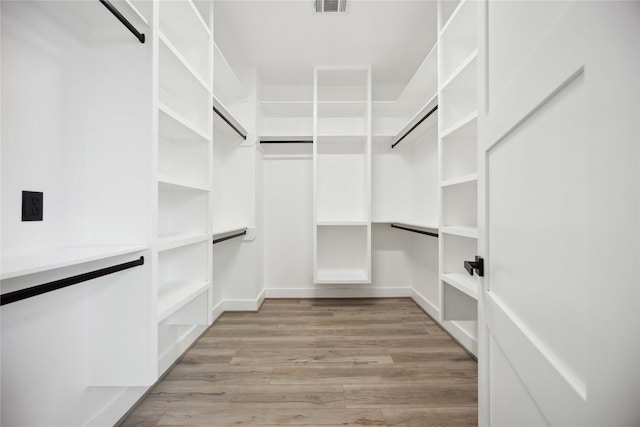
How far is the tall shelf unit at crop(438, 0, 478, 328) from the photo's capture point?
5.77 ft

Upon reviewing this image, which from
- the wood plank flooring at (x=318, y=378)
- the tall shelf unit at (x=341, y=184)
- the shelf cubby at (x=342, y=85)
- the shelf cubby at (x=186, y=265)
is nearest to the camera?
the wood plank flooring at (x=318, y=378)

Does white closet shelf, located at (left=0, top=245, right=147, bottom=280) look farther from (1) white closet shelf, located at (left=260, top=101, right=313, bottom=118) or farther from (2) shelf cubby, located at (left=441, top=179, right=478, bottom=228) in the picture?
(1) white closet shelf, located at (left=260, top=101, right=313, bottom=118)

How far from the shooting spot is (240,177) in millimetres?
2738

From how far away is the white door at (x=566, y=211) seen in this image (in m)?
0.32

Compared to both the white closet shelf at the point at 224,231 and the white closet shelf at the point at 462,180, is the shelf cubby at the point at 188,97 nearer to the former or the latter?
the white closet shelf at the point at 224,231

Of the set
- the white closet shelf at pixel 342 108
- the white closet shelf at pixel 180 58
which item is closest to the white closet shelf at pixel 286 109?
the white closet shelf at pixel 342 108

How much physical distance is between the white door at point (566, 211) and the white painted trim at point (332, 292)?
2404 mm

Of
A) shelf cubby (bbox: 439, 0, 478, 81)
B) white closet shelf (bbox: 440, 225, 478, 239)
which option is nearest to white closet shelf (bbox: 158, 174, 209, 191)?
white closet shelf (bbox: 440, 225, 478, 239)

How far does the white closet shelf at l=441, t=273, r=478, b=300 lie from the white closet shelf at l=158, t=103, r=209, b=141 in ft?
5.81

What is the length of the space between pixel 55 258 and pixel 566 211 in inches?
49.4

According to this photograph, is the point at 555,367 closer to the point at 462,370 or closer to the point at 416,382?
the point at 416,382

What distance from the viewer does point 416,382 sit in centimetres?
157

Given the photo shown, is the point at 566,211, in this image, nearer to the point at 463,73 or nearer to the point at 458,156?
the point at 463,73

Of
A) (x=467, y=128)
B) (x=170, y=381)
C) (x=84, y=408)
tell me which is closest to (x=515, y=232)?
(x=467, y=128)
